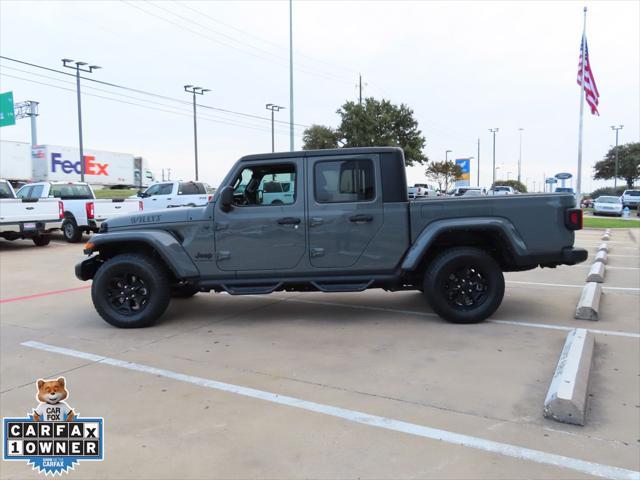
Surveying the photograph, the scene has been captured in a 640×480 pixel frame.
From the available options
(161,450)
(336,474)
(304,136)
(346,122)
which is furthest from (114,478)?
(304,136)

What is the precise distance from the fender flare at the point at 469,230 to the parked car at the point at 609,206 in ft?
108

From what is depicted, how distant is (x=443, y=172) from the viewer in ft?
221

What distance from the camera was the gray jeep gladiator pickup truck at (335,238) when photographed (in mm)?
5566

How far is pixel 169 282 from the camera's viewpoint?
5.99m

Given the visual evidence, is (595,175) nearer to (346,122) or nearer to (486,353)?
(346,122)

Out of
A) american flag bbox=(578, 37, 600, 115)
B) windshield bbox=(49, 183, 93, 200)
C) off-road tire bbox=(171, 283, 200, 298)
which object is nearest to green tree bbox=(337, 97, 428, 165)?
american flag bbox=(578, 37, 600, 115)

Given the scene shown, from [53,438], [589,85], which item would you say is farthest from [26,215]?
[589,85]

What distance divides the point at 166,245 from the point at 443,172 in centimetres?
6501

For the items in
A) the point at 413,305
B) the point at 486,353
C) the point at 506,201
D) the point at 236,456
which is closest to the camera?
the point at 236,456

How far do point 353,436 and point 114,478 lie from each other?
1.41m

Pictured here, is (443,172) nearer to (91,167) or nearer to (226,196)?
(91,167)

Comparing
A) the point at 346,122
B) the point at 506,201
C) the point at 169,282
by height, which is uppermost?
the point at 346,122

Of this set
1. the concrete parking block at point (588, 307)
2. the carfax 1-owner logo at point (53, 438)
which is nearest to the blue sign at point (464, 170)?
the concrete parking block at point (588, 307)

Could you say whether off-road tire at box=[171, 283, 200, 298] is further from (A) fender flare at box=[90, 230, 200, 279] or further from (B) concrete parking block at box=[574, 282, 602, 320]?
(B) concrete parking block at box=[574, 282, 602, 320]
